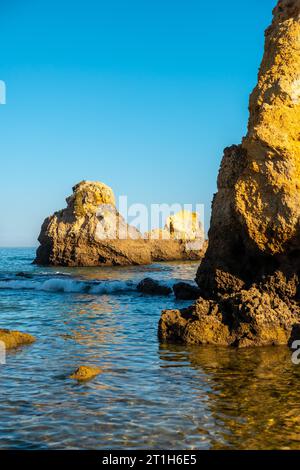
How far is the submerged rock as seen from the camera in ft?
40.8

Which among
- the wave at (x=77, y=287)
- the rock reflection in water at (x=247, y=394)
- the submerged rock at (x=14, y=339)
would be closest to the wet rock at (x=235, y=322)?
the rock reflection in water at (x=247, y=394)

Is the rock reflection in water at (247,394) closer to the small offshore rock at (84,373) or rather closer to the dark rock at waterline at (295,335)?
the dark rock at waterline at (295,335)

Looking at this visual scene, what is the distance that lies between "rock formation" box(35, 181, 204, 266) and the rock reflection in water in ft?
117

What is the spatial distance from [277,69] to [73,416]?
10954 mm

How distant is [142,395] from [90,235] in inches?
1521

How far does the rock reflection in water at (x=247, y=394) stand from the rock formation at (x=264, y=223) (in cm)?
74

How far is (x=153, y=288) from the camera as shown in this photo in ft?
83.5

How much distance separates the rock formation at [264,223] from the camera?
42.2 feet

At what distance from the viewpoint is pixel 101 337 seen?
14.0m

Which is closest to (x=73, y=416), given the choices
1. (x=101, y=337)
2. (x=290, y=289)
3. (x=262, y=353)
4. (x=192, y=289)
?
(x=262, y=353)

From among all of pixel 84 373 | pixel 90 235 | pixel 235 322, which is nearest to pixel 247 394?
pixel 84 373

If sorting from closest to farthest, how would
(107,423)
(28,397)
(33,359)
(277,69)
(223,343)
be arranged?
(107,423), (28,397), (33,359), (223,343), (277,69)
